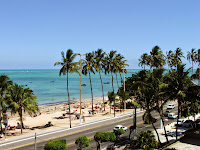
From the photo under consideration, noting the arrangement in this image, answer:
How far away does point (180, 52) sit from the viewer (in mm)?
70500

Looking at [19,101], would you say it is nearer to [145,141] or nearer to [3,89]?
[3,89]

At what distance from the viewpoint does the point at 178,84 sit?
21.7 m

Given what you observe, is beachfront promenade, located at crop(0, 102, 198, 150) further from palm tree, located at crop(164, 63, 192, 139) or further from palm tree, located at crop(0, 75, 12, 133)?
palm tree, located at crop(164, 63, 192, 139)

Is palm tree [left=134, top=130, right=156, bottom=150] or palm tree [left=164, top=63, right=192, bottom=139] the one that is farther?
palm tree [left=164, top=63, right=192, bottom=139]

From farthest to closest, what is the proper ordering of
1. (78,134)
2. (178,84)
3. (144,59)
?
(144,59)
(78,134)
(178,84)

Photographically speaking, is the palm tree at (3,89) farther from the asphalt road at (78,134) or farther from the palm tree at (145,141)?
the palm tree at (145,141)

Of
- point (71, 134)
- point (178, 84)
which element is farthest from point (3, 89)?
point (178, 84)

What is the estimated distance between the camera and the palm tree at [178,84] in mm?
21547

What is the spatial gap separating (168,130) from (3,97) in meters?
26.0

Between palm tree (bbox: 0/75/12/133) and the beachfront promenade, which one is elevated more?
palm tree (bbox: 0/75/12/133)

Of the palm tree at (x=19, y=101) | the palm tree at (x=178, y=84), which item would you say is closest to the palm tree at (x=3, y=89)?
the palm tree at (x=19, y=101)

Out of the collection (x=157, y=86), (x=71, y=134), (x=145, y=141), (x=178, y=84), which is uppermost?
(x=178, y=84)

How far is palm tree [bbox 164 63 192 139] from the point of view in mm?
21547

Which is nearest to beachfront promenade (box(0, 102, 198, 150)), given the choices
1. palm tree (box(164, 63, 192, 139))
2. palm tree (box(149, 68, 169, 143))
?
palm tree (box(149, 68, 169, 143))
